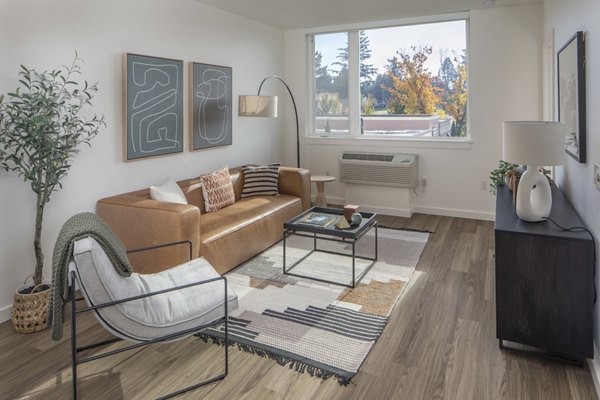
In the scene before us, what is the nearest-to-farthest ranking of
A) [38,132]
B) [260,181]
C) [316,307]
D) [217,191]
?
[38,132] < [316,307] < [217,191] < [260,181]

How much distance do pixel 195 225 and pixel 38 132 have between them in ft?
3.81

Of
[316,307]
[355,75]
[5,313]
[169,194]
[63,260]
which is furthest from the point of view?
[355,75]

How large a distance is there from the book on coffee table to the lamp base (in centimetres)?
148

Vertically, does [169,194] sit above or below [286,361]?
above

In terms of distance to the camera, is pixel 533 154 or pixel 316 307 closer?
pixel 533 154

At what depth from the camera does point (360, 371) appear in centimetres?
233

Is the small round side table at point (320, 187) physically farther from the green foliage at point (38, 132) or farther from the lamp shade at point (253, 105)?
the green foliage at point (38, 132)

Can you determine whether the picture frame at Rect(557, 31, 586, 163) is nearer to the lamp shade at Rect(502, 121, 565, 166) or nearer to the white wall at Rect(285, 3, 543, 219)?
the lamp shade at Rect(502, 121, 565, 166)

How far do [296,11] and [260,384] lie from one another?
164 inches

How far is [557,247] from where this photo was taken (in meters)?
2.27

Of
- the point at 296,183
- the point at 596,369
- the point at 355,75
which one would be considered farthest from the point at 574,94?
the point at 355,75

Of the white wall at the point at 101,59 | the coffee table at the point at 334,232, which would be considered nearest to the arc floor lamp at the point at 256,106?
the white wall at the point at 101,59

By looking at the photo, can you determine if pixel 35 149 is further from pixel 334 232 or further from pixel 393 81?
pixel 393 81

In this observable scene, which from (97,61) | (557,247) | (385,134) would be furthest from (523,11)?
(97,61)
